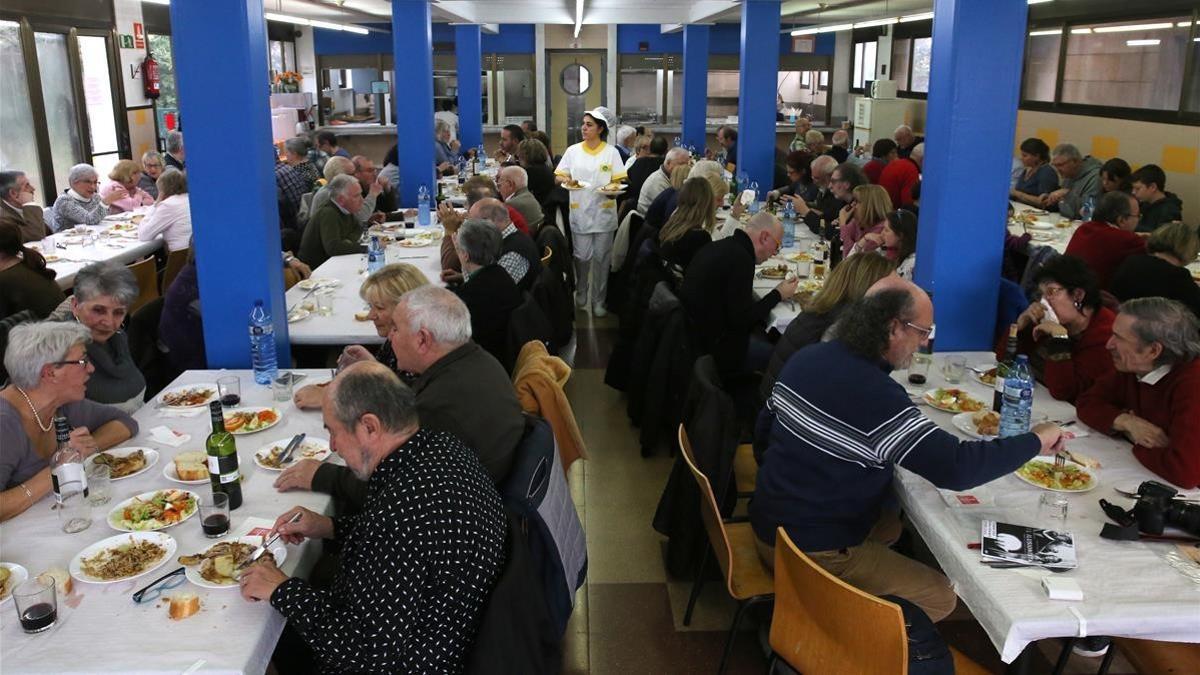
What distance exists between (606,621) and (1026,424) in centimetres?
165

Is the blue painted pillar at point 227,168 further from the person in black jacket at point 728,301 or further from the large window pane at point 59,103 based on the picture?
the large window pane at point 59,103

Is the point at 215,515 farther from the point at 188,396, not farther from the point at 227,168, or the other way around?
the point at 227,168

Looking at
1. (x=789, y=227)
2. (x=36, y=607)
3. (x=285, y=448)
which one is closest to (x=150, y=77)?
(x=789, y=227)

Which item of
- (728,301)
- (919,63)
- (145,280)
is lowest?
(145,280)

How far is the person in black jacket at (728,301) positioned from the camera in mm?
4562

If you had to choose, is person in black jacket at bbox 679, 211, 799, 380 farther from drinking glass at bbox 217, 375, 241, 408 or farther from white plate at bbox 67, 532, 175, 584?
white plate at bbox 67, 532, 175, 584

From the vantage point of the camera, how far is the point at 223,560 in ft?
7.43

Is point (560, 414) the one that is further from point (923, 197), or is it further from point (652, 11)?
point (652, 11)

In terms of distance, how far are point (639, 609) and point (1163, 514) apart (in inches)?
72.2

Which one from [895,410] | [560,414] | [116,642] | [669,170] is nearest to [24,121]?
[669,170]

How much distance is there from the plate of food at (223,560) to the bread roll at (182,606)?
0.25 ft

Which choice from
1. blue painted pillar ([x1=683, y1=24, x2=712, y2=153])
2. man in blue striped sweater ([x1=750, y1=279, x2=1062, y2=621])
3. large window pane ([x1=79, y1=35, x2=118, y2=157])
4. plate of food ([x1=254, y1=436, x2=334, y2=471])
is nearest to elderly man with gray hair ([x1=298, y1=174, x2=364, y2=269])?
plate of food ([x1=254, y1=436, x2=334, y2=471])

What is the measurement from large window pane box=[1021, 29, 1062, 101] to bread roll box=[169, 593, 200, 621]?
1136cm

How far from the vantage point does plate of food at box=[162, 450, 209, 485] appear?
276 cm
